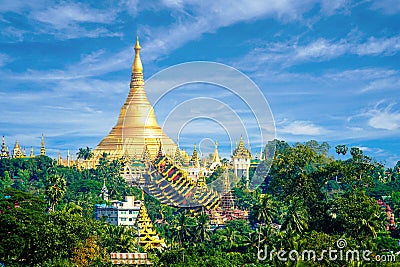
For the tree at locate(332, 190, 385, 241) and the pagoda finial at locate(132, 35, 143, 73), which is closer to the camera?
the tree at locate(332, 190, 385, 241)

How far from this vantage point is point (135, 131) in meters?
59.2

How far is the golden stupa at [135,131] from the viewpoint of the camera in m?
58.2

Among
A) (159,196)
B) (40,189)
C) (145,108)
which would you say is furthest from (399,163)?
(40,189)

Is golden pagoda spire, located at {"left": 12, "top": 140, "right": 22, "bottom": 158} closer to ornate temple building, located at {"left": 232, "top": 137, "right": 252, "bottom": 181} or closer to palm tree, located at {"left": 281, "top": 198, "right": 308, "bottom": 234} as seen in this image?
ornate temple building, located at {"left": 232, "top": 137, "right": 252, "bottom": 181}

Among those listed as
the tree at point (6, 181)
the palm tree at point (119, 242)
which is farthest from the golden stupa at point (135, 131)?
the palm tree at point (119, 242)

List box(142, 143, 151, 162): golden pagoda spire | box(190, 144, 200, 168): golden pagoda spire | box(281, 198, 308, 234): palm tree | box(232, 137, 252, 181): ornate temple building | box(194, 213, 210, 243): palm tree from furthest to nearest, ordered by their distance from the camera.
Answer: box(232, 137, 252, 181): ornate temple building, box(190, 144, 200, 168): golden pagoda spire, box(142, 143, 151, 162): golden pagoda spire, box(194, 213, 210, 243): palm tree, box(281, 198, 308, 234): palm tree

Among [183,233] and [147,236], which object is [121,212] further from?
[183,233]

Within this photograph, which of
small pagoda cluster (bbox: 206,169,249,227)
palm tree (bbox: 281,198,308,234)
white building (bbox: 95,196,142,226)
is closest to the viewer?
palm tree (bbox: 281,198,308,234)

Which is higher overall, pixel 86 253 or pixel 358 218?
pixel 358 218

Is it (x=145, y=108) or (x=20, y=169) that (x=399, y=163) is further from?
(x=20, y=169)

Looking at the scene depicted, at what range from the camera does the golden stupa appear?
58.2m

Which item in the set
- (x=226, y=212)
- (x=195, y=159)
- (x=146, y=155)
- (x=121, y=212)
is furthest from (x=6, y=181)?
(x=226, y=212)

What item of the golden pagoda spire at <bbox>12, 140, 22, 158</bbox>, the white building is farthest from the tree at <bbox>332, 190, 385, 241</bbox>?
the golden pagoda spire at <bbox>12, 140, 22, 158</bbox>

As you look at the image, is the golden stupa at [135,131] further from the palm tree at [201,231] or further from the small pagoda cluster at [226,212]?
the palm tree at [201,231]
